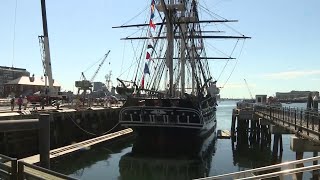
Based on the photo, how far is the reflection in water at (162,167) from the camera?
24641 mm

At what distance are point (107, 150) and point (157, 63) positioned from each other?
13.1 metres

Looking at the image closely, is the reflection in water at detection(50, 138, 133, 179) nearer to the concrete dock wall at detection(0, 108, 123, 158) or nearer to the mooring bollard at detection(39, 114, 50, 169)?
the concrete dock wall at detection(0, 108, 123, 158)

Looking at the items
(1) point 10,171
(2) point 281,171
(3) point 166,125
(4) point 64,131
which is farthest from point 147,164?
(2) point 281,171

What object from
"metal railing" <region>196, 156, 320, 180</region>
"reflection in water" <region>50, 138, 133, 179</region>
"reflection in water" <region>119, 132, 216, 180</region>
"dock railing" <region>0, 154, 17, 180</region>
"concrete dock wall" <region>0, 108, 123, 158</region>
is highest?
"metal railing" <region>196, 156, 320, 180</region>

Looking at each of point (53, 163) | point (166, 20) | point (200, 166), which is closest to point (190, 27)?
point (166, 20)

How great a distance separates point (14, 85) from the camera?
85312 mm

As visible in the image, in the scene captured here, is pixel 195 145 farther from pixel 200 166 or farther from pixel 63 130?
pixel 63 130

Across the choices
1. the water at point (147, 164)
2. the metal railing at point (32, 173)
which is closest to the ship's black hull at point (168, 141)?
the water at point (147, 164)

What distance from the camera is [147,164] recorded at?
28.1m

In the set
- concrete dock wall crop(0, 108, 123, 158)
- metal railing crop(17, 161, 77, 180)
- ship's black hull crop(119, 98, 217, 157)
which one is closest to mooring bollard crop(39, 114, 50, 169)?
metal railing crop(17, 161, 77, 180)

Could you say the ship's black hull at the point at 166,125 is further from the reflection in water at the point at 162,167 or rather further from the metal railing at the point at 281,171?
the metal railing at the point at 281,171

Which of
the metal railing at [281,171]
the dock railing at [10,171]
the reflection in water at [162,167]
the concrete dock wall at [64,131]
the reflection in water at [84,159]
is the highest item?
the metal railing at [281,171]

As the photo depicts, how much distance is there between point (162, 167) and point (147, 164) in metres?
1.51

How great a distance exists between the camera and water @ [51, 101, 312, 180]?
80.1 ft
